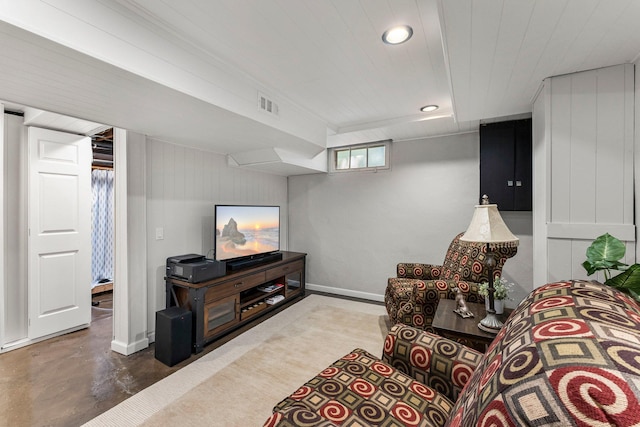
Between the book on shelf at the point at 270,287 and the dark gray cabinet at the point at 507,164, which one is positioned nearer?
the dark gray cabinet at the point at 507,164

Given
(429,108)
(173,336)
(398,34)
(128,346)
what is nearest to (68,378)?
(128,346)

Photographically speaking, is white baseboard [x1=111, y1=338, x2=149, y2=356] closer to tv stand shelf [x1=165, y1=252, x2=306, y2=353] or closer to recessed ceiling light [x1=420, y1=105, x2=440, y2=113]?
tv stand shelf [x1=165, y1=252, x2=306, y2=353]

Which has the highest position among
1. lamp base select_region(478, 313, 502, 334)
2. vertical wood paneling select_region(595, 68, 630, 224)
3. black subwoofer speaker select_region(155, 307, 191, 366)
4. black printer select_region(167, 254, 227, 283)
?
vertical wood paneling select_region(595, 68, 630, 224)

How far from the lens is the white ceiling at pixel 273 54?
4.12ft

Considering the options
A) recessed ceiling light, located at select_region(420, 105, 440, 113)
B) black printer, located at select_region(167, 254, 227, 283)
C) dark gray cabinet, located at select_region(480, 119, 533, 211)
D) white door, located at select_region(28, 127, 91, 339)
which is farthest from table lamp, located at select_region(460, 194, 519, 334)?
white door, located at select_region(28, 127, 91, 339)

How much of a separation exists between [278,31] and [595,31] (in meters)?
1.65

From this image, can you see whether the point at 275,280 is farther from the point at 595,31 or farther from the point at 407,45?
the point at 595,31

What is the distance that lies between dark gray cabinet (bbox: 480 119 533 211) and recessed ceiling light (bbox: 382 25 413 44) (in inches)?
68.4

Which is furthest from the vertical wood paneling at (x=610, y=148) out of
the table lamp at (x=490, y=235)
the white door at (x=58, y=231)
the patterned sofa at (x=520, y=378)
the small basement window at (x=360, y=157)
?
the white door at (x=58, y=231)

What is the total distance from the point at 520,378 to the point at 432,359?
859 millimetres

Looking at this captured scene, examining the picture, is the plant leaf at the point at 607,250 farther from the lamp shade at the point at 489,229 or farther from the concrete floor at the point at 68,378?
the concrete floor at the point at 68,378

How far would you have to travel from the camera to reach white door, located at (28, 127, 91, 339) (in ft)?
9.14

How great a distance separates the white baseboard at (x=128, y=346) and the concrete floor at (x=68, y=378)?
4 centimetres

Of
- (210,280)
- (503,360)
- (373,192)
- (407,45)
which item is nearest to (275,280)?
(210,280)
